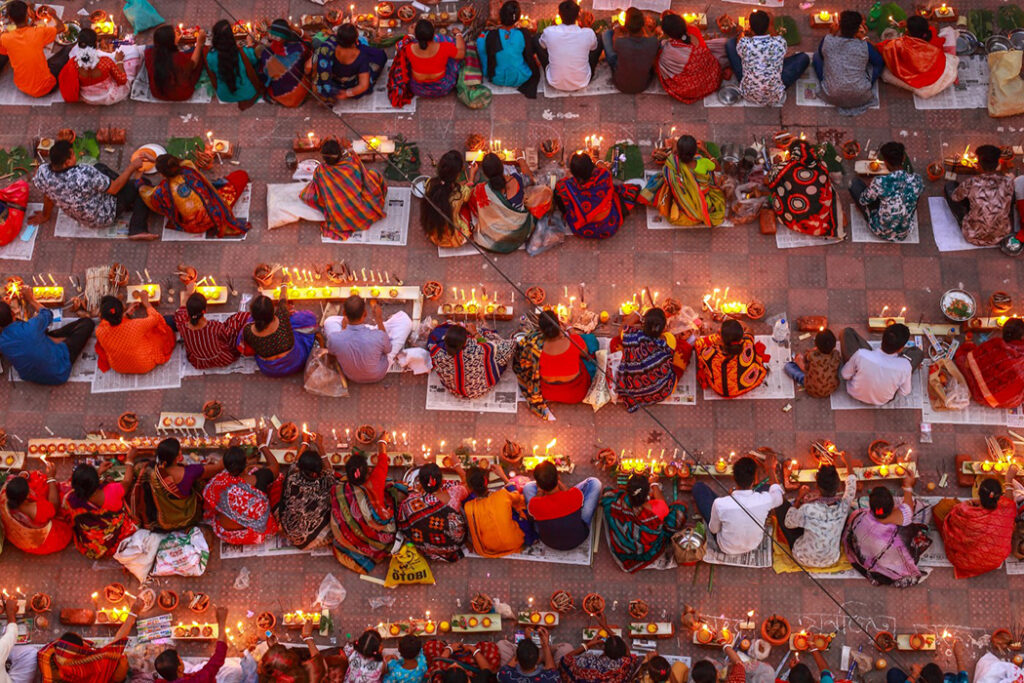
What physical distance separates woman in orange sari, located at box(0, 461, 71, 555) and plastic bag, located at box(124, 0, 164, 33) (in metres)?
4.50

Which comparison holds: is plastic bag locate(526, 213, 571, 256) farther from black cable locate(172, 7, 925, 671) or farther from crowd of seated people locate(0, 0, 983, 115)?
crowd of seated people locate(0, 0, 983, 115)

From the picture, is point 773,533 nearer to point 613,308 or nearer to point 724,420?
point 724,420

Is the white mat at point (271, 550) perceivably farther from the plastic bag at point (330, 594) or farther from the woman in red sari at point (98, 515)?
the woman in red sari at point (98, 515)

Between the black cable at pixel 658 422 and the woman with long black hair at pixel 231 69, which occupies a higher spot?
the woman with long black hair at pixel 231 69

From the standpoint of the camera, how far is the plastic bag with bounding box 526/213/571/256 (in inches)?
426

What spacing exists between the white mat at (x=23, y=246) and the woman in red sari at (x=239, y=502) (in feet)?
9.45

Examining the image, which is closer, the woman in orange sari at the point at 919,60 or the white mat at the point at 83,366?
the white mat at the point at 83,366

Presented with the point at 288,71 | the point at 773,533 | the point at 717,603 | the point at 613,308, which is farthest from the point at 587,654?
the point at 288,71

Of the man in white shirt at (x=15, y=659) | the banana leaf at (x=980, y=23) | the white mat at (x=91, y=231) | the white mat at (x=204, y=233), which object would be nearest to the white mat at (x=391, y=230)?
the white mat at (x=204, y=233)

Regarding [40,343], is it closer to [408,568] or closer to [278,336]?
[278,336]

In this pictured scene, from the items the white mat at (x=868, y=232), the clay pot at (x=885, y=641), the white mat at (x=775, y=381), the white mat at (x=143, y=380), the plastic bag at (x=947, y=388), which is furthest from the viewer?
the white mat at (x=868, y=232)

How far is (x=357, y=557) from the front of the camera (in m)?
9.84

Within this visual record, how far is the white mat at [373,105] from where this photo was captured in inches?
450

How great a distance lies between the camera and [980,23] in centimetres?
1146
